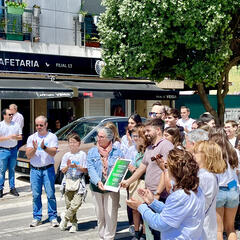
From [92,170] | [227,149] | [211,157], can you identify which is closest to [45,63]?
[92,170]

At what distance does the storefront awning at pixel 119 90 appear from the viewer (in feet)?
55.5

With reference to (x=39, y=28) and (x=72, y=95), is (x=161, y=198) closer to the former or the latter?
(x=72, y=95)

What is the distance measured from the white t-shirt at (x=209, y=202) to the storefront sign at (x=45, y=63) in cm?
1352

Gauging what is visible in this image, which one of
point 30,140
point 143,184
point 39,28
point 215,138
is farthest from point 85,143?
point 39,28

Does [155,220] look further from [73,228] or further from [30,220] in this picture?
[30,220]

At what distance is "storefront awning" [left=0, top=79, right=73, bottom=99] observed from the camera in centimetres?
1493

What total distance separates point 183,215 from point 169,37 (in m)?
13.3

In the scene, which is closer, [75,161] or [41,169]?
[75,161]

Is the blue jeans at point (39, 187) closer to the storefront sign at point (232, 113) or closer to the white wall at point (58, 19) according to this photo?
the white wall at point (58, 19)

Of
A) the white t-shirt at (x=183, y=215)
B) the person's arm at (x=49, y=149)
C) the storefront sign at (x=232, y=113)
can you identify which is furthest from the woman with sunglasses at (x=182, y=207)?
the storefront sign at (x=232, y=113)

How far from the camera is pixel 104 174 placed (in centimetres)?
619

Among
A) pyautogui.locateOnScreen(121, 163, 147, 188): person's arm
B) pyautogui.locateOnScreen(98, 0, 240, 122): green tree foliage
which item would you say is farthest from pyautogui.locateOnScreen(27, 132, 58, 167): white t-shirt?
pyautogui.locateOnScreen(98, 0, 240, 122): green tree foliage

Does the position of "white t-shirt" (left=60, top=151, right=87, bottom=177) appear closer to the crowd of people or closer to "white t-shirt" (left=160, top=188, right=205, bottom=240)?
the crowd of people

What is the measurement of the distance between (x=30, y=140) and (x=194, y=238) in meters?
4.31
